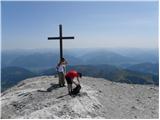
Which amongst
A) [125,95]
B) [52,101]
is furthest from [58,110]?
[125,95]

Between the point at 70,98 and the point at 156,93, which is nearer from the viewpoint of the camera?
the point at 70,98

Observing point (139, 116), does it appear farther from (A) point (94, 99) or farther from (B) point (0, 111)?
(B) point (0, 111)

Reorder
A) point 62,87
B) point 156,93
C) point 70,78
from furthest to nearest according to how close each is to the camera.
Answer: point 156,93, point 62,87, point 70,78

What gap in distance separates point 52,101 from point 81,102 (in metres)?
1.89

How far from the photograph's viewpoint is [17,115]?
1706 cm

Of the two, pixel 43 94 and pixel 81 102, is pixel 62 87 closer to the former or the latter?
pixel 43 94

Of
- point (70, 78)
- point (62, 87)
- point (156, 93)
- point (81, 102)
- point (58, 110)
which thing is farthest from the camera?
point (156, 93)

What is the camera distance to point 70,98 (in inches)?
711

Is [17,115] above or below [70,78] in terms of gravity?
below

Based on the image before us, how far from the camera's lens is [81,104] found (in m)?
17.3

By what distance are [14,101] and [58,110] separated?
181 inches

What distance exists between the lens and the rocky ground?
16594 millimetres

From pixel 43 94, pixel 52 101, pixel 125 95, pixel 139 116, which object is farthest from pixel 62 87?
pixel 139 116

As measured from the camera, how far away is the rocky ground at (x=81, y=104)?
1659 cm
